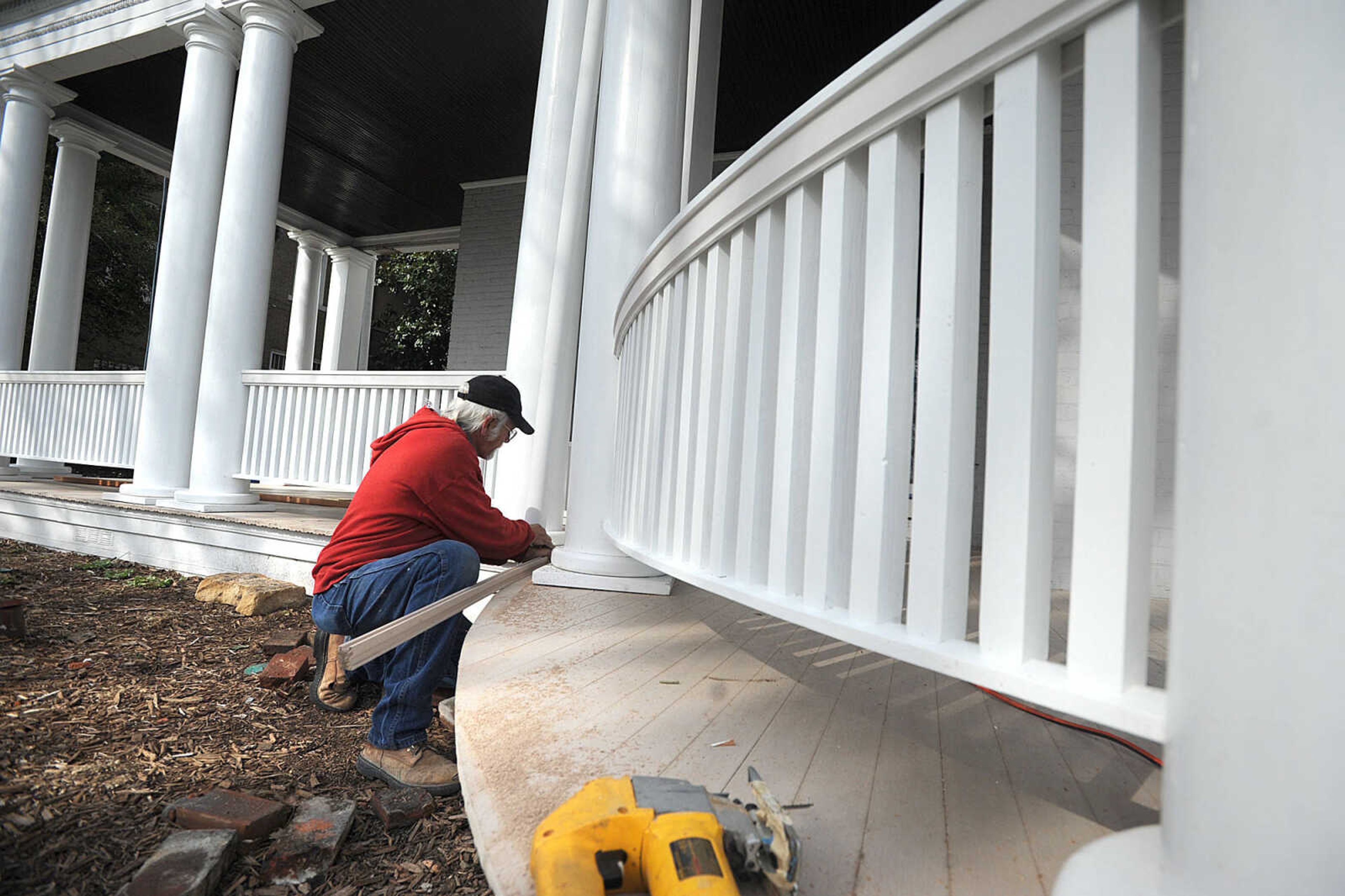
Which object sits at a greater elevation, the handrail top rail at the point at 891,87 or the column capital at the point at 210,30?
the column capital at the point at 210,30

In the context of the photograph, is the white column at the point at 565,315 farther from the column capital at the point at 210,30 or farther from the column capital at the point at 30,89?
the column capital at the point at 30,89

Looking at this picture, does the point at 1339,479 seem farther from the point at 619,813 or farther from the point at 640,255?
the point at 640,255

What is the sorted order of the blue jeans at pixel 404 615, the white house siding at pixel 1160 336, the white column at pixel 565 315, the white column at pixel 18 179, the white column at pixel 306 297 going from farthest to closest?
the white column at pixel 306 297
the white column at pixel 18 179
the white column at pixel 565 315
the white house siding at pixel 1160 336
the blue jeans at pixel 404 615

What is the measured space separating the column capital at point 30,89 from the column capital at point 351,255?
5.03 m

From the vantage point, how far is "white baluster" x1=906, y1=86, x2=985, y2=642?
0.94 metres

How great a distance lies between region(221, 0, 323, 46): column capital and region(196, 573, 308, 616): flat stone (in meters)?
4.17

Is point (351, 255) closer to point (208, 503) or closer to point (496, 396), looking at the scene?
point (208, 503)

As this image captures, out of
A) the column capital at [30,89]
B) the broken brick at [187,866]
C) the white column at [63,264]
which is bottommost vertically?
the broken brick at [187,866]

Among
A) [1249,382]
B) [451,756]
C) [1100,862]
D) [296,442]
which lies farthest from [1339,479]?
[296,442]

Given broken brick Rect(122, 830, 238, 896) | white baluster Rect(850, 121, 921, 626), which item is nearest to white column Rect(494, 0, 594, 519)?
broken brick Rect(122, 830, 238, 896)

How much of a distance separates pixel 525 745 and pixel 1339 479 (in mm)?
1255

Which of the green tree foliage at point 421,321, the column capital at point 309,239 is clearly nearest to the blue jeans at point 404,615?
the column capital at point 309,239

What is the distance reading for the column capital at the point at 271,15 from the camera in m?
5.42

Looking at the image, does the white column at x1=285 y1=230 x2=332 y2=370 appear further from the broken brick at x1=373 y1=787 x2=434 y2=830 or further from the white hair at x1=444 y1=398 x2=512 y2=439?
the broken brick at x1=373 y1=787 x2=434 y2=830
